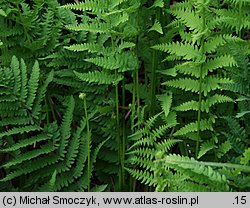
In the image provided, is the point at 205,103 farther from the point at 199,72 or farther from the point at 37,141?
the point at 37,141

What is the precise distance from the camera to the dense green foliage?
1756 mm

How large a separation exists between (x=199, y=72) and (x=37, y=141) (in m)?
0.64

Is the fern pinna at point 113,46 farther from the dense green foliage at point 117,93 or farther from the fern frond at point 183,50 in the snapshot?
the fern frond at point 183,50

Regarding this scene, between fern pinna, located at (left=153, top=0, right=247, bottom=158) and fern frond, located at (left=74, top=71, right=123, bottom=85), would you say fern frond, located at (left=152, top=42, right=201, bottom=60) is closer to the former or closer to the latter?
fern pinna, located at (left=153, top=0, right=247, bottom=158)

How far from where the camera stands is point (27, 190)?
6.27ft

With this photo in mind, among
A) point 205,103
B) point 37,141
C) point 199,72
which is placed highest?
point 199,72

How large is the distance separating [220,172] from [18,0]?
39.3 inches

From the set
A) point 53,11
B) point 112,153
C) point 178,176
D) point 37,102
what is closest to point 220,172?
point 178,176

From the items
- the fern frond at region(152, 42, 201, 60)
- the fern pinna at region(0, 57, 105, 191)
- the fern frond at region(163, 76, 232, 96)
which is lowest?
the fern pinna at region(0, 57, 105, 191)

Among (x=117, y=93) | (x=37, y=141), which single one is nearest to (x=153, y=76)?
(x=117, y=93)

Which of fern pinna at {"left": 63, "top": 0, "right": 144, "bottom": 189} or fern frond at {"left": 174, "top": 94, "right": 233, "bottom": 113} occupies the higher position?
fern pinna at {"left": 63, "top": 0, "right": 144, "bottom": 189}

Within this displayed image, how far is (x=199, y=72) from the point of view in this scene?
1.75 m

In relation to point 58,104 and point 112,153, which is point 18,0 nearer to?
point 58,104

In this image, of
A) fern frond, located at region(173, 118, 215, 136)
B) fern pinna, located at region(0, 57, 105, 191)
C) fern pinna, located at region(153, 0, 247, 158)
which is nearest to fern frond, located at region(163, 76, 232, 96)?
fern pinna, located at region(153, 0, 247, 158)
